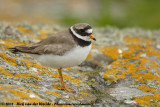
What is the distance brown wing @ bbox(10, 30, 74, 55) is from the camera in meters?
6.14

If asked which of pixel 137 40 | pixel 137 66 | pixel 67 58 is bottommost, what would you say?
pixel 137 40

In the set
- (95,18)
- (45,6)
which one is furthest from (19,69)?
(45,6)

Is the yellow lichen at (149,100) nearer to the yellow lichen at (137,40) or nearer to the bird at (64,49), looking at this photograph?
the bird at (64,49)

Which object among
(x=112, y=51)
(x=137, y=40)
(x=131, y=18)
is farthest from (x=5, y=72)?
(x=131, y=18)

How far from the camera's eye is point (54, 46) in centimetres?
627

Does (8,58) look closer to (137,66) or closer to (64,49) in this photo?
(64,49)

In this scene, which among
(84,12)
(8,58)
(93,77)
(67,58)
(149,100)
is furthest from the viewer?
(84,12)

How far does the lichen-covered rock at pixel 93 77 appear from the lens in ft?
17.5

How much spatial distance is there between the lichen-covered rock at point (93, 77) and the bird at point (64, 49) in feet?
1.36

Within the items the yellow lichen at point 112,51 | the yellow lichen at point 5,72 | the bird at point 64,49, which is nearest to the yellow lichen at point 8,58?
the bird at point 64,49

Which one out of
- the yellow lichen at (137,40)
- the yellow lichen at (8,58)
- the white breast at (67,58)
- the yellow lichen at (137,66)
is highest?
the white breast at (67,58)

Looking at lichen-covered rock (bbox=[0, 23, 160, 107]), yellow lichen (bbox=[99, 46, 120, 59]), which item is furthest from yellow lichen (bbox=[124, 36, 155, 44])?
yellow lichen (bbox=[99, 46, 120, 59])

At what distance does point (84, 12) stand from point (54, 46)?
14.5 m

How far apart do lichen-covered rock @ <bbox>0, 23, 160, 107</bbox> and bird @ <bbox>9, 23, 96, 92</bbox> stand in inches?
16.3
